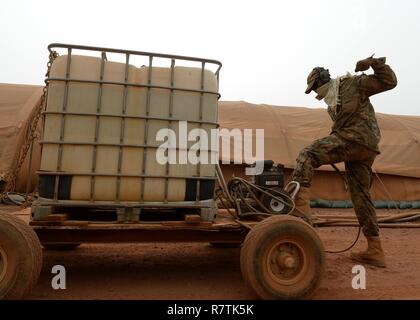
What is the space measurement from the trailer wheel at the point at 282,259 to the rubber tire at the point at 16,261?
5.52 feet

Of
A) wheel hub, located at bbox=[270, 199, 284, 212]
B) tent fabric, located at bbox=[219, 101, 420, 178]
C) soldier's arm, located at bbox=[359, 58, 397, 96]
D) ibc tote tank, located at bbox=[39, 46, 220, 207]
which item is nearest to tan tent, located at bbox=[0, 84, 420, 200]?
tent fabric, located at bbox=[219, 101, 420, 178]

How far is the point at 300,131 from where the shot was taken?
1127cm

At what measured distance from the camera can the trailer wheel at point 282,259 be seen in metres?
3.22

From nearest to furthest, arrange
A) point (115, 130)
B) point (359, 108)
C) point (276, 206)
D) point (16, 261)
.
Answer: point (16, 261), point (115, 130), point (276, 206), point (359, 108)

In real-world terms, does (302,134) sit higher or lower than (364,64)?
higher

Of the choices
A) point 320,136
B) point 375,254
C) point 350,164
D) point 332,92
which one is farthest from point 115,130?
point 320,136

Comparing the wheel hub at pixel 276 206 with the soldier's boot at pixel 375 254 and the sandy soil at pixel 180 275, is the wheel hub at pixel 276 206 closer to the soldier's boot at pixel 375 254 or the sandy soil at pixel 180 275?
the sandy soil at pixel 180 275

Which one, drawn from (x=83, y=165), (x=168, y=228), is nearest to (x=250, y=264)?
(x=168, y=228)

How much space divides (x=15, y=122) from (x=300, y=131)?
7.51 metres

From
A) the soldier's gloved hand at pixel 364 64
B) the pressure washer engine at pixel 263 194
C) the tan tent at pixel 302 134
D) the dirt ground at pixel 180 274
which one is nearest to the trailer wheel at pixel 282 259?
the dirt ground at pixel 180 274

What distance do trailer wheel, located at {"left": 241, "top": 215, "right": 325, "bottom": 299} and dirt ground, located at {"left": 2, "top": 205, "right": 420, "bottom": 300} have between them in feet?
1.08

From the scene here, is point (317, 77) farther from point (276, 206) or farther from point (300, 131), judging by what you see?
point (300, 131)
